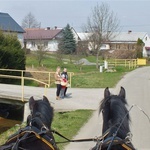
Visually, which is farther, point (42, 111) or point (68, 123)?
point (68, 123)

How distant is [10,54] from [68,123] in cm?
1533

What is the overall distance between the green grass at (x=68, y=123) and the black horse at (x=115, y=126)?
5.05 metres

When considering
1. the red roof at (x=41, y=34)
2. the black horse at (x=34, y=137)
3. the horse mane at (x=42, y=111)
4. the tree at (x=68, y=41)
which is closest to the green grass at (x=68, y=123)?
the horse mane at (x=42, y=111)

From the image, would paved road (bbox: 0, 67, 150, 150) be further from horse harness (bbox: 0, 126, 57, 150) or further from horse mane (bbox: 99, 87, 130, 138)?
horse harness (bbox: 0, 126, 57, 150)

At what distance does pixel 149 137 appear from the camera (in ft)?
33.2

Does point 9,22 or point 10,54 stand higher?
point 9,22

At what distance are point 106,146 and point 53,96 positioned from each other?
14.0 meters

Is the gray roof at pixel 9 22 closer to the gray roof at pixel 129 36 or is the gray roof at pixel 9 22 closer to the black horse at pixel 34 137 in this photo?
the gray roof at pixel 129 36

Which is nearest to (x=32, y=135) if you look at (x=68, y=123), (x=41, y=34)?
(x=68, y=123)

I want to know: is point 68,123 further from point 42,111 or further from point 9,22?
point 9,22

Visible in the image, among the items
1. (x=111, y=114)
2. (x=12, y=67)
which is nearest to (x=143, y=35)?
(x=12, y=67)

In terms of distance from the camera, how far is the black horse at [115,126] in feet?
11.9

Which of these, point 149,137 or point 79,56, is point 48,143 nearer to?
point 149,137

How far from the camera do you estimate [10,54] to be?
85.4ft
